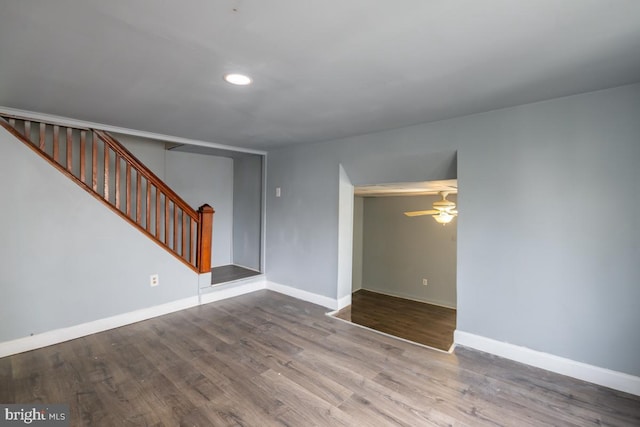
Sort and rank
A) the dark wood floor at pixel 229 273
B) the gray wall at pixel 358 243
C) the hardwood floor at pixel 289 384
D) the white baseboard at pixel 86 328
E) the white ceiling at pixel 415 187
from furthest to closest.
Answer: the gray wall at pixel 358 243
the dark wood floor at pixel 229 273
the white ceiling at pixel 415 187
the white baseboard at pixel 86 328
the hardwood floor at pixel 289 384

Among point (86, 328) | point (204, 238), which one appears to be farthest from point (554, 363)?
point (86, 328)

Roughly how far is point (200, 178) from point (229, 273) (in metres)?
1.62

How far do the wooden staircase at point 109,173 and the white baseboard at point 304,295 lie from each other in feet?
3.38

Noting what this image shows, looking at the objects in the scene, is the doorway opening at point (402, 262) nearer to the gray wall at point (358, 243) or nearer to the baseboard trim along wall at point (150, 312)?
the gray wall at point (358, 243)

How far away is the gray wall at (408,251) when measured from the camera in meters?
6.27

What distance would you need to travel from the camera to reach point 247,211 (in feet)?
16.6

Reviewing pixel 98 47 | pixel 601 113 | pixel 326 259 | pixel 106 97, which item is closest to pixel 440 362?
pixel 326 259

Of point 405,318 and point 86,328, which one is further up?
point 86,328

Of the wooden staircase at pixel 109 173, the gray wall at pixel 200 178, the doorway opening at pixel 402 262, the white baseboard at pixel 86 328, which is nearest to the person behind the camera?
the white baseboard at pixel 86 328

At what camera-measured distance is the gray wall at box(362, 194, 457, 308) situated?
6266 mm

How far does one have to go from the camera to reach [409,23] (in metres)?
1.34

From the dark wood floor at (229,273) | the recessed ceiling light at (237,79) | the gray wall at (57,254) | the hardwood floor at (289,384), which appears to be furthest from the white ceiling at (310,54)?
the dark wood floor at (229,273)

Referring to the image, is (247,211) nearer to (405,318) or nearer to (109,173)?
(109,173)

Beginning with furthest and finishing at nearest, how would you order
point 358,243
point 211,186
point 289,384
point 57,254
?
point 358,243, point 211,186, point 57,254, point 289,384
